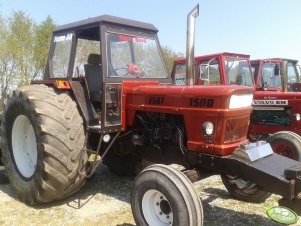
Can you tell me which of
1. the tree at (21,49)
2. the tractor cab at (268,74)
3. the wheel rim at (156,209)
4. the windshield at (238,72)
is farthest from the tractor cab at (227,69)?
the tree at (21,49)

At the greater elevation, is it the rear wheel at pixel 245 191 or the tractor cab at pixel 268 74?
the tractor cab at pixel 268 74

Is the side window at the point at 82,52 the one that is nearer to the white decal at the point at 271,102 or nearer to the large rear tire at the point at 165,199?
the large rear tire at the point at 165,199

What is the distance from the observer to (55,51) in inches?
195

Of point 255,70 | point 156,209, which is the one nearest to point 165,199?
point 156,209

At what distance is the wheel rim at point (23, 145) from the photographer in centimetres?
461

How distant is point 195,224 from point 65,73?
2685mm

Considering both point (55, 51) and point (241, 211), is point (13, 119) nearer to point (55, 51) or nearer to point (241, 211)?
point (55, 51)

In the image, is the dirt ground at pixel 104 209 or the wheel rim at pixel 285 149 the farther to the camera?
the wheel rim at pixel 285 149

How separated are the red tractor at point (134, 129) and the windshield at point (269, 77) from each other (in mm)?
4368

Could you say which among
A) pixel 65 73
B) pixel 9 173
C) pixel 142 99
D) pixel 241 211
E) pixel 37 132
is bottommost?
pixel 241 211

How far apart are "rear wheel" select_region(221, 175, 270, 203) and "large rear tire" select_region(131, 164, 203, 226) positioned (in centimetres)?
117

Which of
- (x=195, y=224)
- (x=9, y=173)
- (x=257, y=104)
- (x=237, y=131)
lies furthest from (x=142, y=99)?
(x=257, y=104)

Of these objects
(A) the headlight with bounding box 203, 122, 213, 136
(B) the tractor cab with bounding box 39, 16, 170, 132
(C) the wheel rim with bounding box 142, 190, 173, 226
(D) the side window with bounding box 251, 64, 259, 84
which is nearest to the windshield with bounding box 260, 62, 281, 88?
(D) the side window with bounding box 251, 64, 259, 84

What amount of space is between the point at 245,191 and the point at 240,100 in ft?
4.42
